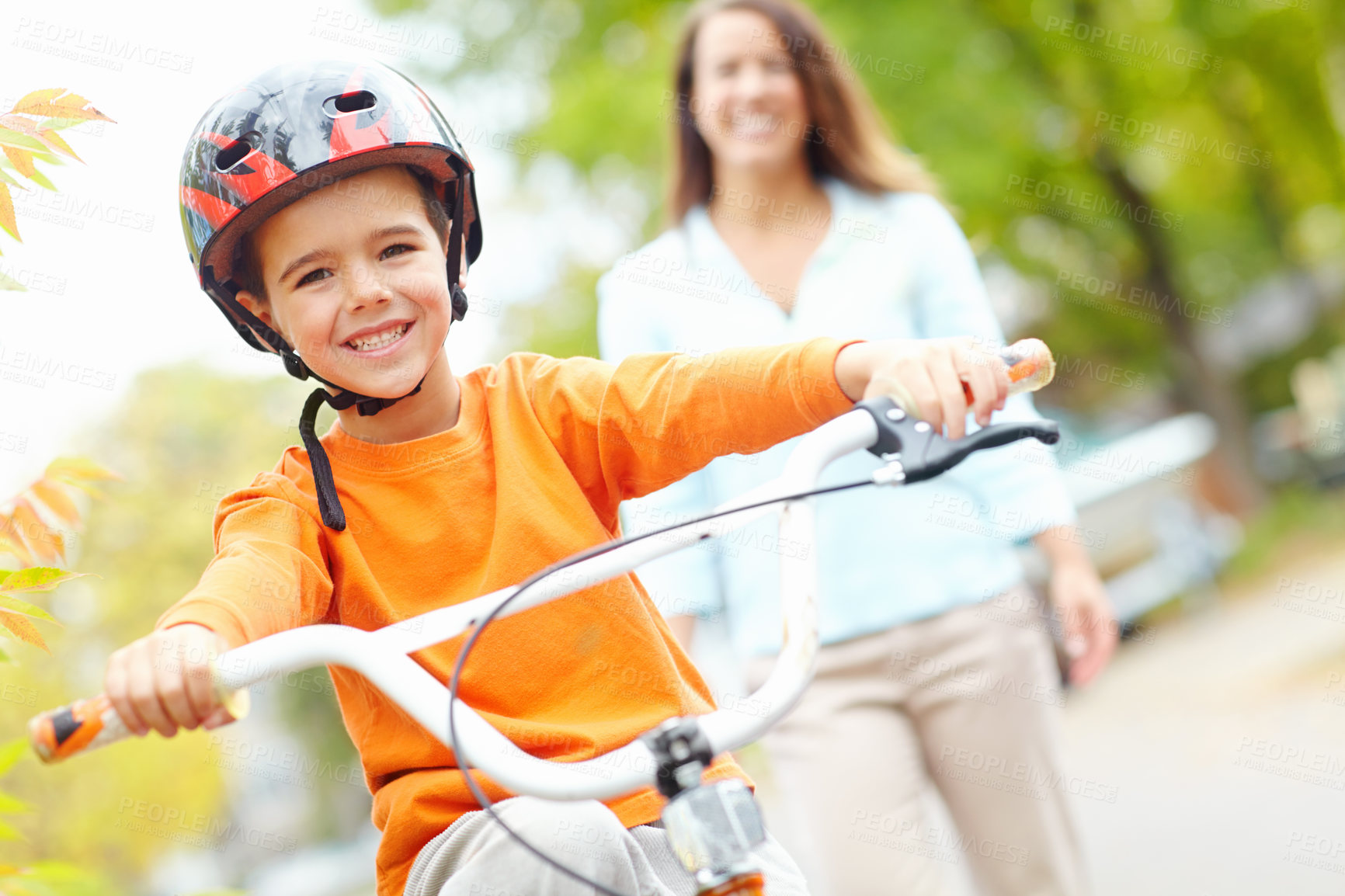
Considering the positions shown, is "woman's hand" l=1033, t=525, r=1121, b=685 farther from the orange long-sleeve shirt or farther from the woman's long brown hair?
the orange long-sleeve shirt

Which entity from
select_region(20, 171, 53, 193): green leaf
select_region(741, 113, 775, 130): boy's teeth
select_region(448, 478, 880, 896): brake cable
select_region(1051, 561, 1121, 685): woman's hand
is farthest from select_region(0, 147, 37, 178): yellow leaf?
select_region(1051, 561, 1121, 685): woman's hand

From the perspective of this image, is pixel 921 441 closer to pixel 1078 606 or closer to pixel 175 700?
pixel 175 700

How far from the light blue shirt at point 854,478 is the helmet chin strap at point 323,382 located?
867 mm

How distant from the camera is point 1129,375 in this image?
23.2m

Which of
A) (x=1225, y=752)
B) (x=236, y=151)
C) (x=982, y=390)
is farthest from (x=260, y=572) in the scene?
(x=1225, y=752)

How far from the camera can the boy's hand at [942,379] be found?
5.79 feet

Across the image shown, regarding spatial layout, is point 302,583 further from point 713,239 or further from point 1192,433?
point 1192,433

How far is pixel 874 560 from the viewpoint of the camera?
313 cm

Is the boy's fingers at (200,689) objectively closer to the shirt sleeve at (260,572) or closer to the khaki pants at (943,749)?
the shirt sleeve at (260,572)

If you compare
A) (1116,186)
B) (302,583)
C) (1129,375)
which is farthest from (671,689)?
(1129,375)

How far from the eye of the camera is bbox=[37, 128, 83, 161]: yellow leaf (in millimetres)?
2309

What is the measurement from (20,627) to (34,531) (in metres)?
0.29

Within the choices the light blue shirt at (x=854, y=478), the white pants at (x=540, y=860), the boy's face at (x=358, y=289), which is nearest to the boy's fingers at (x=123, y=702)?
the white pants at (x=540, y=860)

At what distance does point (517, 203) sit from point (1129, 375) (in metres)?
15.4
